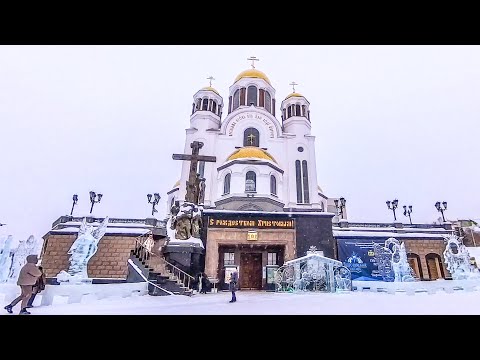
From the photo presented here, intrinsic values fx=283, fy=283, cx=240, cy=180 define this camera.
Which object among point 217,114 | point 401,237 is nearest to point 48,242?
point 217,114

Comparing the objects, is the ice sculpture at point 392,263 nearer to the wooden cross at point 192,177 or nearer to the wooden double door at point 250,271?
the wooden double door at point 250,271

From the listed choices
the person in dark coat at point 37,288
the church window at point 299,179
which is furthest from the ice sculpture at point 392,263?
the person in dark coat at point 37,288

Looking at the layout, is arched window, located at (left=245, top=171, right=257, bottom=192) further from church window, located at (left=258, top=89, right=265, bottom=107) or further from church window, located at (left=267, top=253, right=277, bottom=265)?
church window, located at (left=258, top=89, right=265, bottom=107)

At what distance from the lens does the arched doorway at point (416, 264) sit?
14688 mm

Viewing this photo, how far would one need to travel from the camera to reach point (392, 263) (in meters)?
11.6

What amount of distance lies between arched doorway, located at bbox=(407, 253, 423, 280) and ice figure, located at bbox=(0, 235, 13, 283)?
16964 mm

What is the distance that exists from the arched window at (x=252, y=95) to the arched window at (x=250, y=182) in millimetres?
7195

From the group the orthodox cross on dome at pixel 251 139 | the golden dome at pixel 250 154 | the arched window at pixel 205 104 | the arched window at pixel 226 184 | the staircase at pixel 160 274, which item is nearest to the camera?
the staircase at pixel 160 274

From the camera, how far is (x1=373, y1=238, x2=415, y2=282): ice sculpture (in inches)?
431

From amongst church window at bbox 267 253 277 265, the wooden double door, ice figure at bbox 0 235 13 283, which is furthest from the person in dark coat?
church window at bbox 267 253 277 265

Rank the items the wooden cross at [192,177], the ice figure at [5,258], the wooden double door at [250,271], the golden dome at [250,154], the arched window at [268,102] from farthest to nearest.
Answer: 1. the arched window at [268,102]
2. the golden dome at [250,154]
3. the wooden double door at [250,271]
4. the wooden cross at [192,177]
5. the ice figure at [5,258]

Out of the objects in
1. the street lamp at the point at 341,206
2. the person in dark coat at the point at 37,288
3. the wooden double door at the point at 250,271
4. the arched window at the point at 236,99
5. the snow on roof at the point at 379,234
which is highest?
the arched window at the point at 236,99

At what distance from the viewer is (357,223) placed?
1633 cm

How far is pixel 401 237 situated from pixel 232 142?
469 inches
